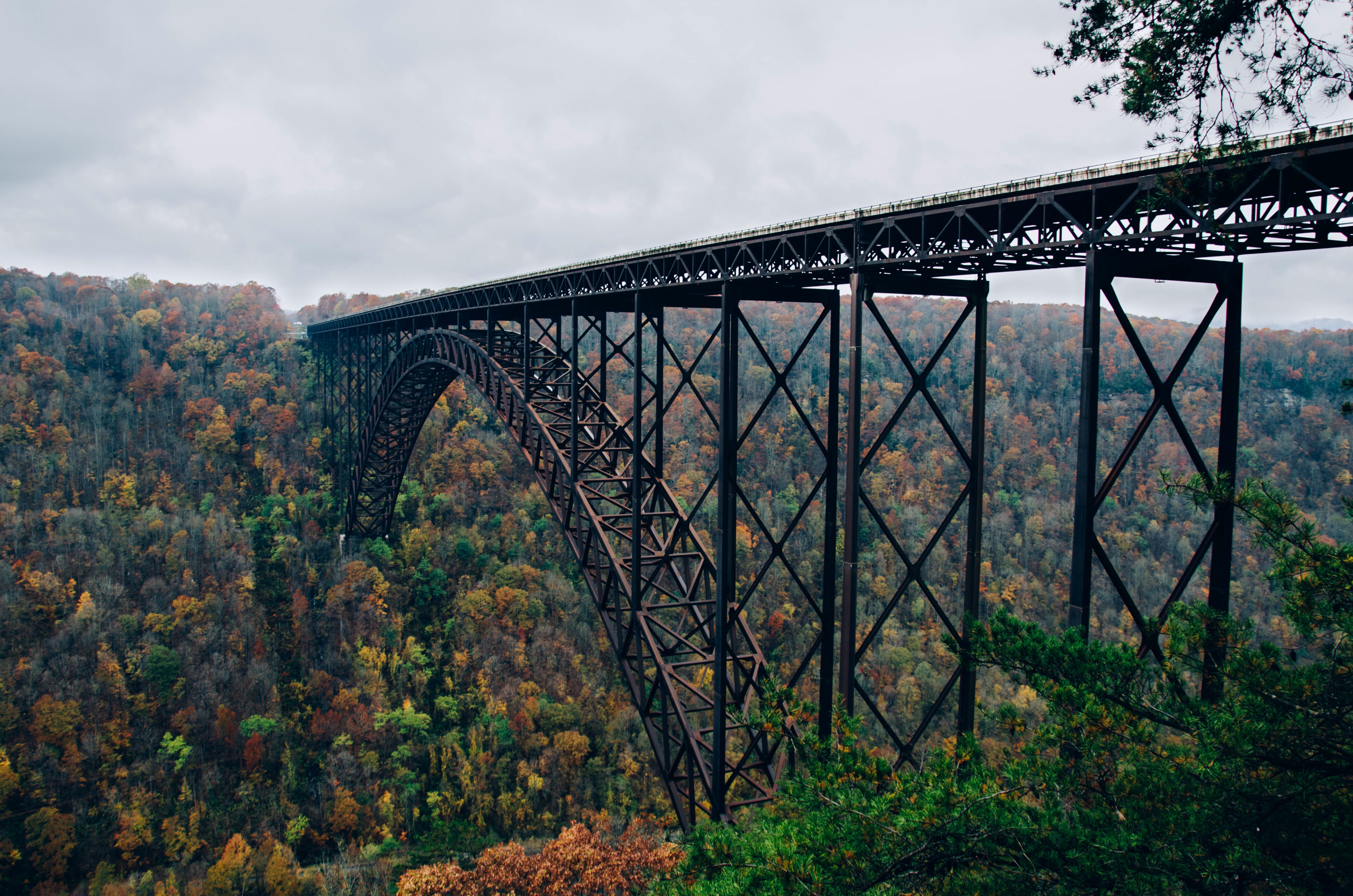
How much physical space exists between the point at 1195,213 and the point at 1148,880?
476 cm

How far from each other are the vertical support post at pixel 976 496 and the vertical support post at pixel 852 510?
Result: 3.90 feet

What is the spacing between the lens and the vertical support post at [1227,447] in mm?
5773

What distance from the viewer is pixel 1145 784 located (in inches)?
193

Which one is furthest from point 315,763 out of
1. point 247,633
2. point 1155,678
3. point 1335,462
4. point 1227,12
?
point 1335,462

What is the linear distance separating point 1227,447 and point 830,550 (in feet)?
13.2

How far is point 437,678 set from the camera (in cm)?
3419

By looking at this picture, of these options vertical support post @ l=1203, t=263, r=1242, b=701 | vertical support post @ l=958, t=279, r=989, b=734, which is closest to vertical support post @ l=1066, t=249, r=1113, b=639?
vertical support post @ l=1203, t=263, r=1242, b=701

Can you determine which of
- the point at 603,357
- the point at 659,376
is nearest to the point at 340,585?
the point at 603,357

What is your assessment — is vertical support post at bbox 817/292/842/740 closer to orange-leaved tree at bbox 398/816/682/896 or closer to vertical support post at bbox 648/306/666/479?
vertical support post at bbox 648/306/666/479

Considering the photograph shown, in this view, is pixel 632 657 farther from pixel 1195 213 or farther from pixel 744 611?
pixel 744 611

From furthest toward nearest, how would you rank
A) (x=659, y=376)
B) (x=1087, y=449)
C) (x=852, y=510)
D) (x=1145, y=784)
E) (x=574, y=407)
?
(x=574, y=407)
(x=659, y=376)
(x=852, y=510)
(x=1087, y=449)
(x=1145, y=784)

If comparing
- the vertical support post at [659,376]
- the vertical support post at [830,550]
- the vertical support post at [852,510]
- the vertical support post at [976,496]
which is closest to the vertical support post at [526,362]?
the vertical support post at [659,376]

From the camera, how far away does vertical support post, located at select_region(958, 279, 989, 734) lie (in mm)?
7754

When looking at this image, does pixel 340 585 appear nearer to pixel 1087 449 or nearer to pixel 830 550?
pixel 830 550
